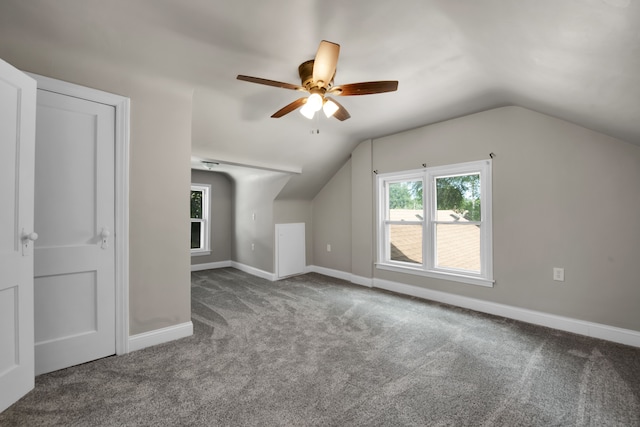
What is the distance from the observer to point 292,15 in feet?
5.72

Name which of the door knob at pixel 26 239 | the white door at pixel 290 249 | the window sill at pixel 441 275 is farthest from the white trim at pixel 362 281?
the door knob at pixel 26 239

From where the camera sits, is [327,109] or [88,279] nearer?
A: [88,279]

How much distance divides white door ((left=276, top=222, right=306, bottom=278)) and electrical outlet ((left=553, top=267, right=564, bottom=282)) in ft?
11.9

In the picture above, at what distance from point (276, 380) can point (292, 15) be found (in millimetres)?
2388

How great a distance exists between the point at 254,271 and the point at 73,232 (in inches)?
132

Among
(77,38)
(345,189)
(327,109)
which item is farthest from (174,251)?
(345,189)

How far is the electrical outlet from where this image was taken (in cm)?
280

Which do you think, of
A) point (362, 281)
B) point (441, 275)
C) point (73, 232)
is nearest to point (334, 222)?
point (362, 281)

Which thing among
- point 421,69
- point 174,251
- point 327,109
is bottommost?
point 174,251

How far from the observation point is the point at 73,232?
82.2 inches

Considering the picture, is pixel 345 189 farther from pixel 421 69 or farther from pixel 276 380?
pixel 276 380

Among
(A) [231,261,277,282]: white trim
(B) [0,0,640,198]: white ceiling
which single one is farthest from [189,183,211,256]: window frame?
(B) [0,0,640,198]: white ceiling

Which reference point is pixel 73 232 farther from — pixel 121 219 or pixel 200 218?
pixel 200 218

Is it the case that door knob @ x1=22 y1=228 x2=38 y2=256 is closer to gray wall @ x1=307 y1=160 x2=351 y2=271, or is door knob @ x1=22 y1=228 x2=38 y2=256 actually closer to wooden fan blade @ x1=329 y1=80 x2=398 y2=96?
wooden fan blade @ x1=329 y1=80 x2=398 y2=96
